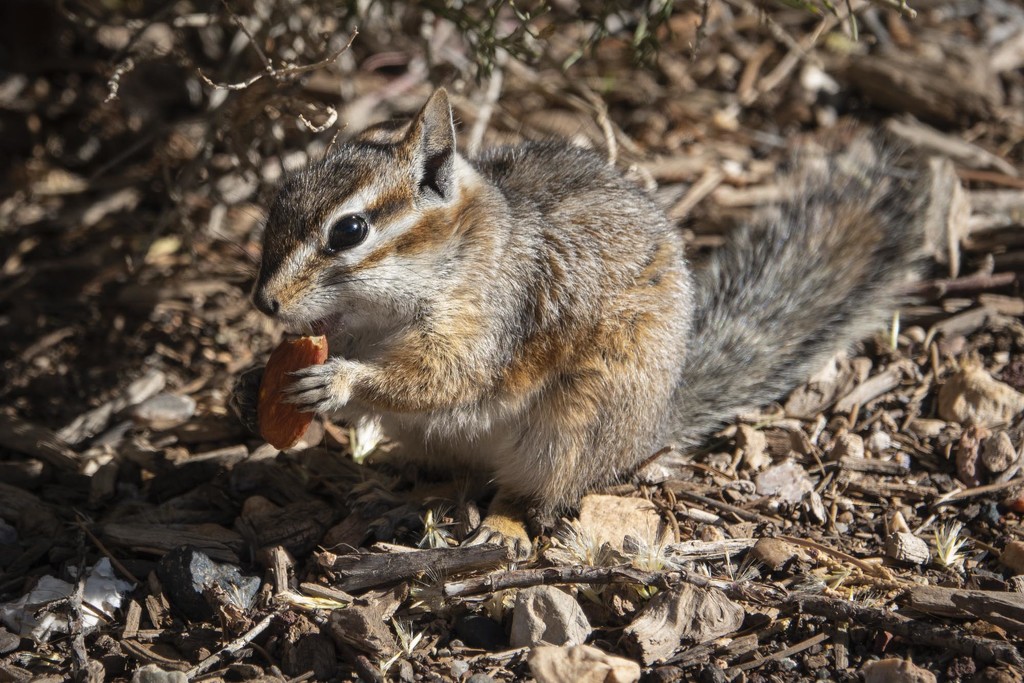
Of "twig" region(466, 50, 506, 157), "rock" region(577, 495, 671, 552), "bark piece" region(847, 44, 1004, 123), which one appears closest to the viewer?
"rock" region(577, 495, 671, 552)

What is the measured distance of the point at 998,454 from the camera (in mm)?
3715

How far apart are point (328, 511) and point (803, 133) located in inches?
138

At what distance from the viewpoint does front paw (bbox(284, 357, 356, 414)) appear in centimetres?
331

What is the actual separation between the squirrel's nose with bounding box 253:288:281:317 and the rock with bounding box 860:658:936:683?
2.02 metres

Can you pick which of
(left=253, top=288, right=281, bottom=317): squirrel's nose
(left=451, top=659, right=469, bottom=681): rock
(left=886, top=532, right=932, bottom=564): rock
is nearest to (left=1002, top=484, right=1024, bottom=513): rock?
(left=886, top=532, right=932, bottom=564): rock

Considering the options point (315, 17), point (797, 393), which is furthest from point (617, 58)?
point (797, 393)

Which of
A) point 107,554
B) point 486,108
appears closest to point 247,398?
point 107,554

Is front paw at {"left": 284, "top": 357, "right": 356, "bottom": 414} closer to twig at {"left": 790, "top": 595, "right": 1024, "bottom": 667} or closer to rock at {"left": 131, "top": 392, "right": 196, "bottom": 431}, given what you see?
rock at {"left": 131, "top": 392, "right": 196, "bottom": 431}

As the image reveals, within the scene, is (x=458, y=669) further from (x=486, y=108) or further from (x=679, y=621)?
(x=486, y=108)

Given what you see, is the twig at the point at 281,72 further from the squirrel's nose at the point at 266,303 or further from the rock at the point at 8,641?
the rock at the point at 8,641

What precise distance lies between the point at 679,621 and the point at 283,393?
1449 millimetres

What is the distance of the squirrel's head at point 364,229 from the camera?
3162 millimetres

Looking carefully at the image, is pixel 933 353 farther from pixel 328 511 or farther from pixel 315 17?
pixel 315 17

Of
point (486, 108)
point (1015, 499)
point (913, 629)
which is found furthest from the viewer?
point (486, 108)
